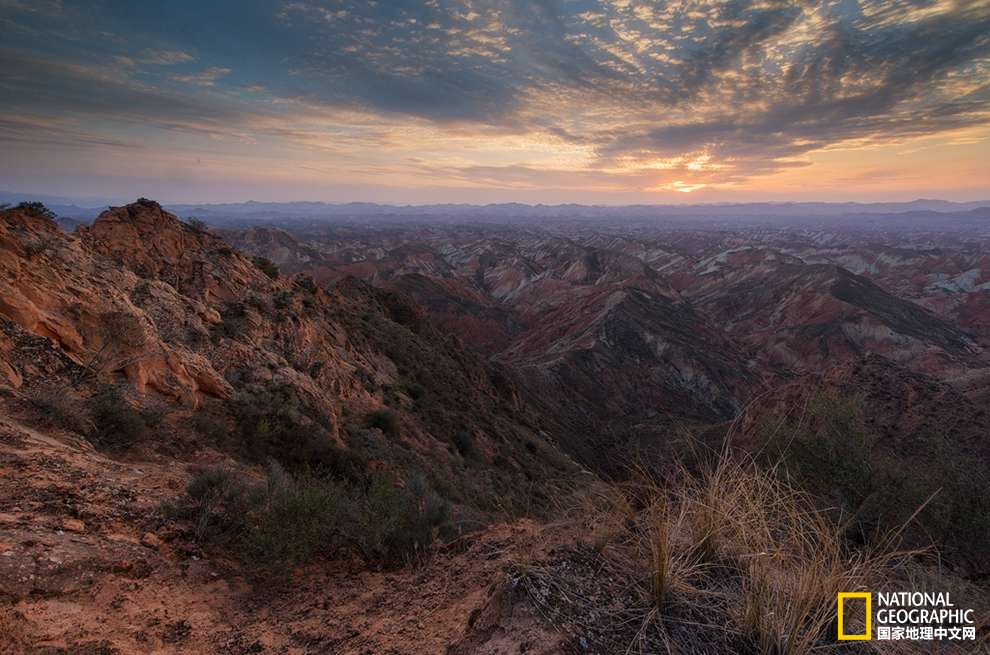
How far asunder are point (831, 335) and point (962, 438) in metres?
42.4

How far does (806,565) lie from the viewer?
8.32 feet

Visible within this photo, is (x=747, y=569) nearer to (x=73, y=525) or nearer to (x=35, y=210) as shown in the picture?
(x=73, y=525)

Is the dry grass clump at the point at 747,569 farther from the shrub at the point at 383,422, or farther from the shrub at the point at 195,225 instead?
the shrub at the point at 195,225

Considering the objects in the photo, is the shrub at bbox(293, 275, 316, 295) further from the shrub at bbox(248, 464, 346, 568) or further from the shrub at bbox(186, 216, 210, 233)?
the shrub at bbox(248, 464, 346, 568)

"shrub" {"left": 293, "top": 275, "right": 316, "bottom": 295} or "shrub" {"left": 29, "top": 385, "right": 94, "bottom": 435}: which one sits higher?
"shrub" {"left": 293, "top": 275, "right": 316, "bottom": 295}

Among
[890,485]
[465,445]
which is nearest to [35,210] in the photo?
[465,445]

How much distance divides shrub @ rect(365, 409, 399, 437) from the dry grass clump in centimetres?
1076

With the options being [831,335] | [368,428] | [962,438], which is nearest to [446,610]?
[368,428]

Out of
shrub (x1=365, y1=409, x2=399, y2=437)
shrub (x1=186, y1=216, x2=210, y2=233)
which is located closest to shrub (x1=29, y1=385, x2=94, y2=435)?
shrub (x1=365, y1=409, x2=399, y2=437)

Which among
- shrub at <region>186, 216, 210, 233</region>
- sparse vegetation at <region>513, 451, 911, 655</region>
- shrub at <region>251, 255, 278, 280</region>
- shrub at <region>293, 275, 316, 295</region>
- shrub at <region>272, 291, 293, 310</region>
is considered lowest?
sparse vegetation at <region>513, 451, 911, 655</region>

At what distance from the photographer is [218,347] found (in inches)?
426

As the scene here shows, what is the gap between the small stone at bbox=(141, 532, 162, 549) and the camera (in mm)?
4004

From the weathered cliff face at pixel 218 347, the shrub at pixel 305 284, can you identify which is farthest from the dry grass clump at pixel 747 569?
the shrub at pixel 305 284

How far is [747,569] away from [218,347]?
37.9 ft
